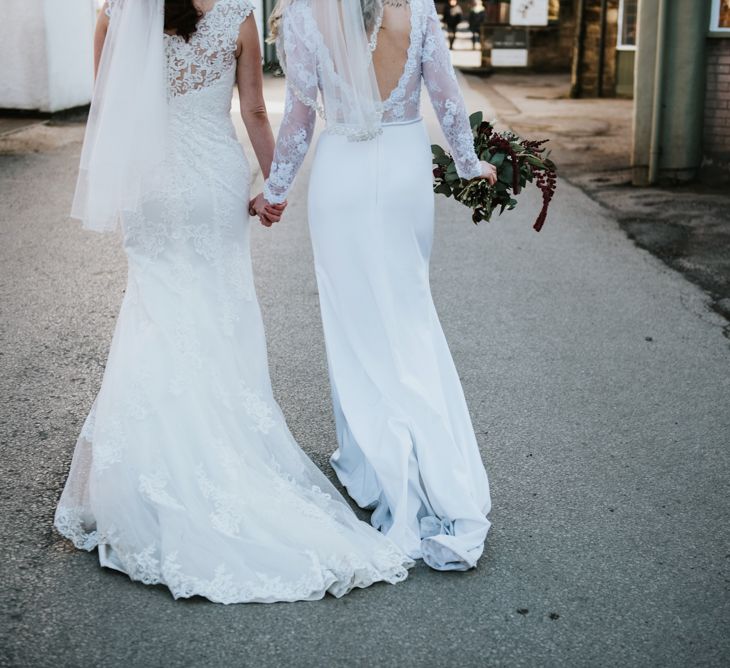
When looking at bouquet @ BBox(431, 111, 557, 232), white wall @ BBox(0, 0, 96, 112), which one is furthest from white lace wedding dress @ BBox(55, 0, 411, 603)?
white wall @ BBox(0, 0, 96, 112)

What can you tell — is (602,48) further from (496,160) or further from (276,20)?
(276,20)

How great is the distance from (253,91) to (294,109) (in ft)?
0.85

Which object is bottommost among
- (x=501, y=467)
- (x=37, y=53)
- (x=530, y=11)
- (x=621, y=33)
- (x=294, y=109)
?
(x=501, y=467)

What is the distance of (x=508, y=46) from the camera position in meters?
33.5

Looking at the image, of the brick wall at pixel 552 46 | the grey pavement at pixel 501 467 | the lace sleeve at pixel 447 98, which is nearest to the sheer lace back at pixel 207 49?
the lace sleeve at pixel 447 98

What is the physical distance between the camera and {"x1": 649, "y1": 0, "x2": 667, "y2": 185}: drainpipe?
11484 mm

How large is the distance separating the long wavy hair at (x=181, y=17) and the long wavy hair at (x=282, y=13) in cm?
26

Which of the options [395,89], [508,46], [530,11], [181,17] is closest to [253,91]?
[181,17]

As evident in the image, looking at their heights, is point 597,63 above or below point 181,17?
below

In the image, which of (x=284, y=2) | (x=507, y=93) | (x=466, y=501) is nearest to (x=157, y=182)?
(x=284, y=2)

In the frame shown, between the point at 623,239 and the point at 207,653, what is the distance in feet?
23.1

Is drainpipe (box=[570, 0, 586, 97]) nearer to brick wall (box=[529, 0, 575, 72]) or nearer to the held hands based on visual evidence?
brick wall (box=[529, 0, 575, 72])

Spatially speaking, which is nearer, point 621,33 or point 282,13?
point 282,13

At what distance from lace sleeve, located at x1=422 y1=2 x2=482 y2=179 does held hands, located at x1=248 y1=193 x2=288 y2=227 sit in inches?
27.1
